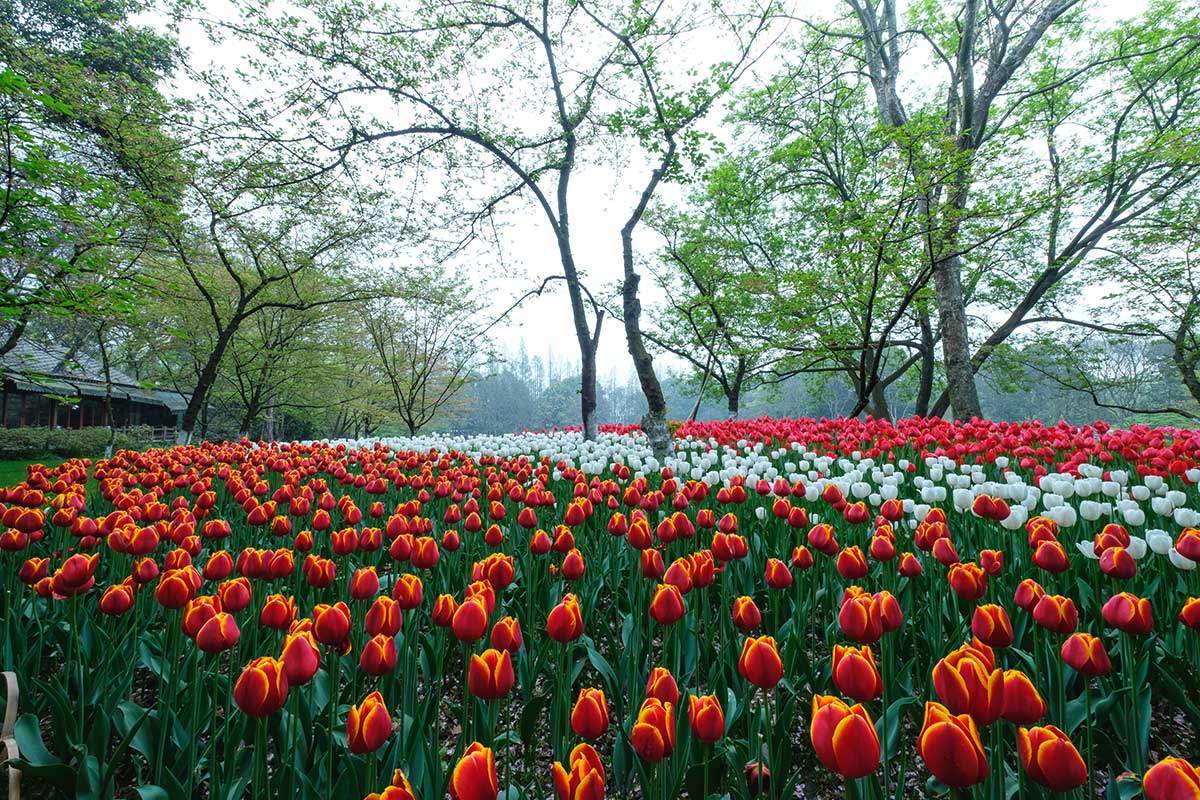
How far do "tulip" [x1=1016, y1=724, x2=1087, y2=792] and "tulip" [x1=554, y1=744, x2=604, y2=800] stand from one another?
0.80 meters

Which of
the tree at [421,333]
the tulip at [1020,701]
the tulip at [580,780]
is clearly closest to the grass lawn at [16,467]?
the tree at [421,333]

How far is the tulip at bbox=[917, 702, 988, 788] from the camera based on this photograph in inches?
38.1

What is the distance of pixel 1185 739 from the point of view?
78.4 inches

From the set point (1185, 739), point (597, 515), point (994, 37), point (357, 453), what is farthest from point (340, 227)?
point (994, 37)

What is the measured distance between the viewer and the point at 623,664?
2.16 meters

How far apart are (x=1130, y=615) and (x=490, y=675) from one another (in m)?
1.91

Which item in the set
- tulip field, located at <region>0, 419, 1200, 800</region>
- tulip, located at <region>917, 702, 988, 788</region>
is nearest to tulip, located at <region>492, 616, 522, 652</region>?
tulip field, located at <region>0, 419, 1200, 800</region>

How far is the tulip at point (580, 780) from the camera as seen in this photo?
3.05 ft

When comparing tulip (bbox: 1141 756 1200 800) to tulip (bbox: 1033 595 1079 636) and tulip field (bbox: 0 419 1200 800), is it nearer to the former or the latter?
tulip field (bbox: 0 419 1200 800)

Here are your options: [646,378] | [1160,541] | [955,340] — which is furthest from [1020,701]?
[955,340]

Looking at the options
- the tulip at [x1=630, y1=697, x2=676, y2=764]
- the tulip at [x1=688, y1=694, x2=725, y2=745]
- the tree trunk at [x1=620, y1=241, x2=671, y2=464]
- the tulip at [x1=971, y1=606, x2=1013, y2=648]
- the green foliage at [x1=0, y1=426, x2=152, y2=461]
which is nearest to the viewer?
the tulip at [x1=630, y1=697, x2=676, y2=764]

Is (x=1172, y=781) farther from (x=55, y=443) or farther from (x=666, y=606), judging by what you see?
(x=55, y=443)

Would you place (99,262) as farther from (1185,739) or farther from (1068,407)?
(1068,407)

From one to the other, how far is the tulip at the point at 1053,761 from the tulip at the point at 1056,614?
765 millimetres
